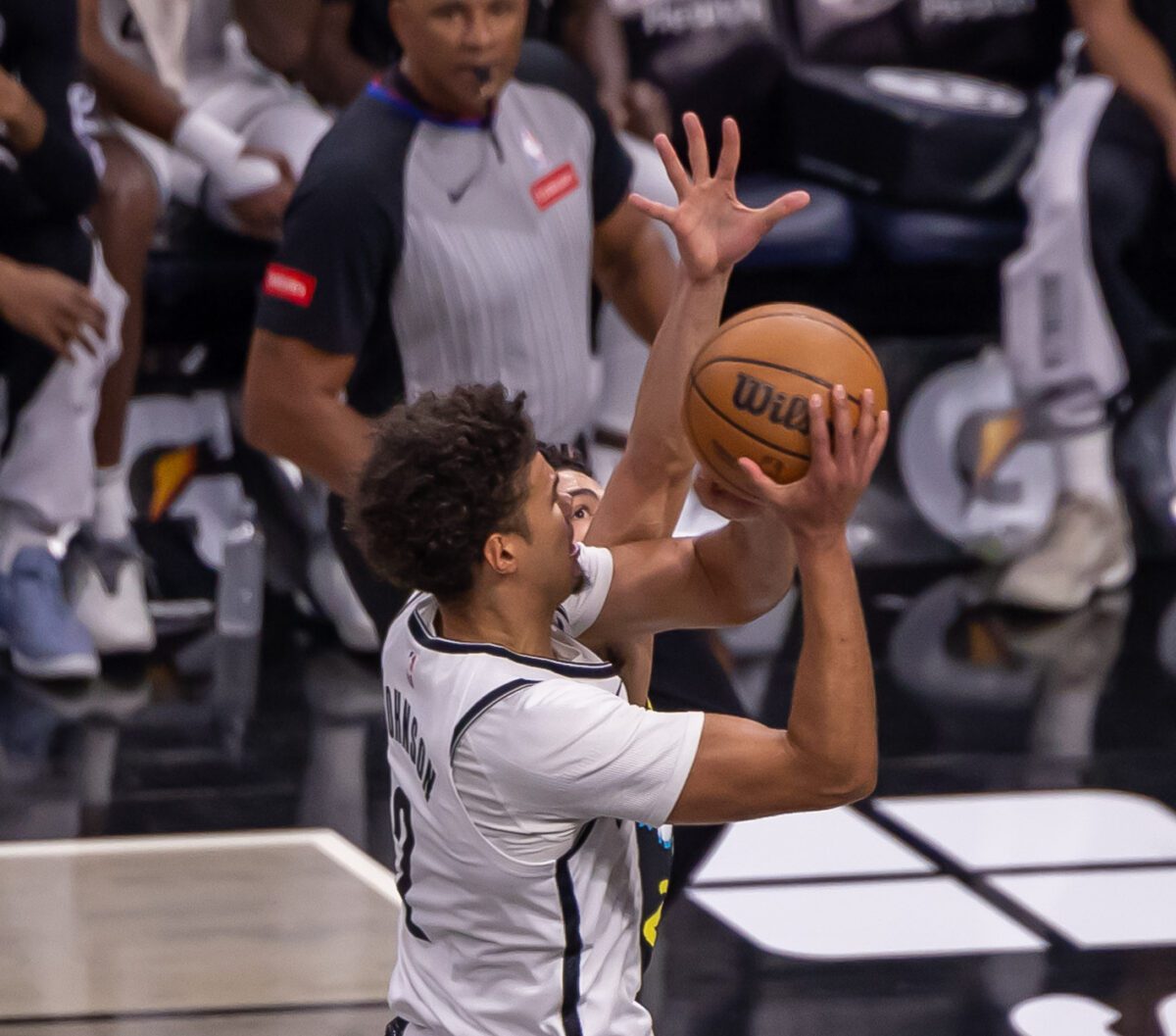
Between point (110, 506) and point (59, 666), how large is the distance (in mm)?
590

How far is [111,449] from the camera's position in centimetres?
536

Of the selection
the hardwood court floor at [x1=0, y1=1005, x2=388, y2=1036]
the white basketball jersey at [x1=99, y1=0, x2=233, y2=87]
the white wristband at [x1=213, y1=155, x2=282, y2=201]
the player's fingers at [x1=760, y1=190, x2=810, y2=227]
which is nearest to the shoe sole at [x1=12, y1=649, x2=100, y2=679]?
the white wristband at [x1=213, y1=155, x2=282, y2=201]

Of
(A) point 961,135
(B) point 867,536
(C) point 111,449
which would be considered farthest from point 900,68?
(C) point 111,449

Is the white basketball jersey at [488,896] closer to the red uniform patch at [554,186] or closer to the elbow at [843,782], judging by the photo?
the elbow at [843,782]

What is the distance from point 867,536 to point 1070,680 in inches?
46.7

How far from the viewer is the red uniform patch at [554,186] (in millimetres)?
3146

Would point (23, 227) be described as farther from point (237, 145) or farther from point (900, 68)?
point (900, 68)


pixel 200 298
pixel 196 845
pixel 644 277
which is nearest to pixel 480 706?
pixel 644 277

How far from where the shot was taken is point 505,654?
1.92m

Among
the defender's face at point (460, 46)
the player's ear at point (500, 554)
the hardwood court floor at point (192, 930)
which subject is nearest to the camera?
the player's ear at point (500, 554)

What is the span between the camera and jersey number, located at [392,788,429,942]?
2012mm

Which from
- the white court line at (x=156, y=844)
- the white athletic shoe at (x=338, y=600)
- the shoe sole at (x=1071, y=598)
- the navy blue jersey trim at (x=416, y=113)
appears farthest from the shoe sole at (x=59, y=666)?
the shoe sole at (x=1071, y=598)

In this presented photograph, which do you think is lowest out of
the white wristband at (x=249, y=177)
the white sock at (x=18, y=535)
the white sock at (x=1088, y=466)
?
the white sock at (x=18, y=535)

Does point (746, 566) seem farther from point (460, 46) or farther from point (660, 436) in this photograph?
point (460, 46)
